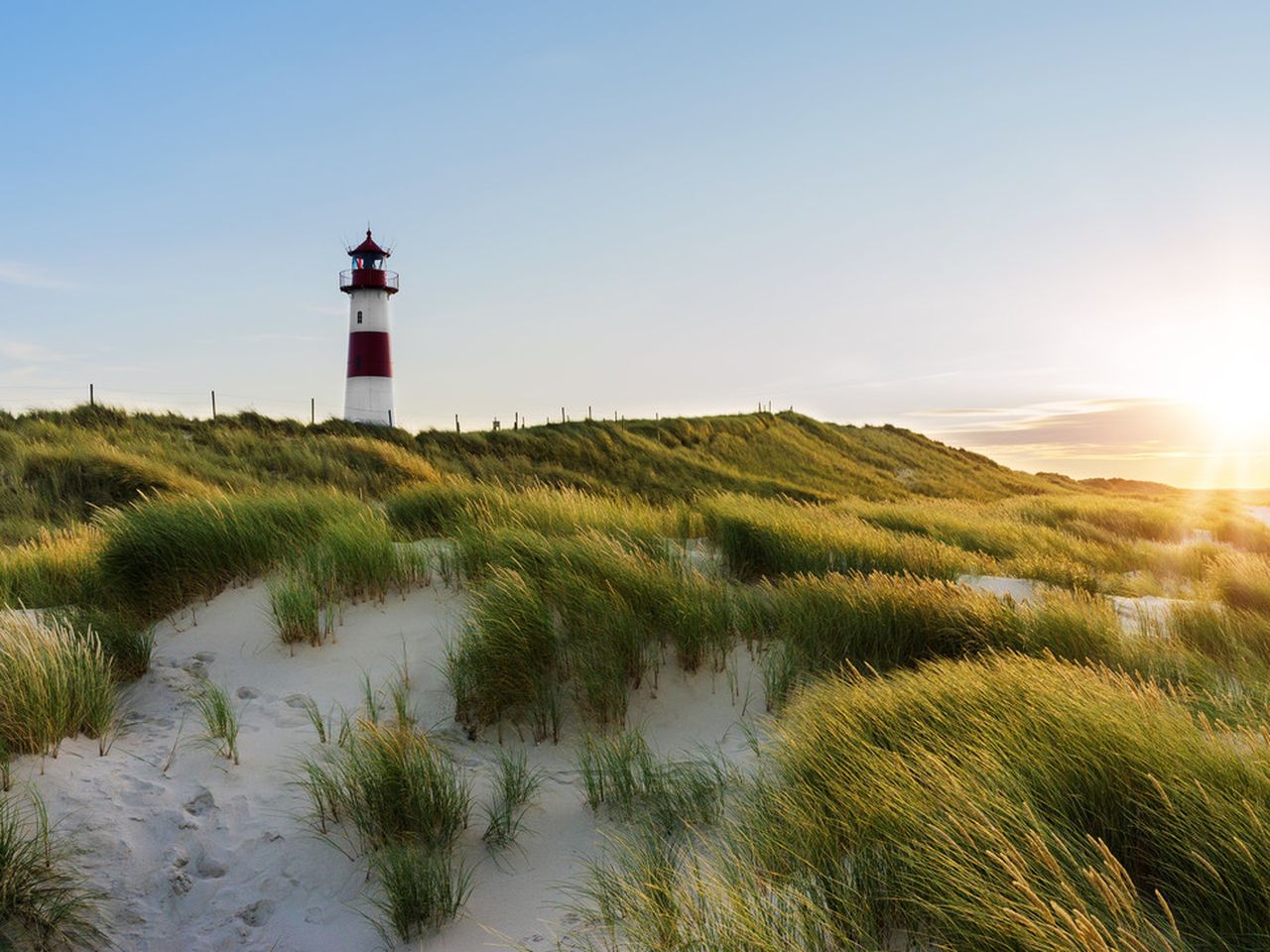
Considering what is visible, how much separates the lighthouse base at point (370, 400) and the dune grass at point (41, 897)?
2894 cm

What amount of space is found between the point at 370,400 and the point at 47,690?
28.8m

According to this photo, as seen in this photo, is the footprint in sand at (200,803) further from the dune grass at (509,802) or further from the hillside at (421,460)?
the hillside at (421,460)

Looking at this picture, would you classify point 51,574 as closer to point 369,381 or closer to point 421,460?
point 421,460

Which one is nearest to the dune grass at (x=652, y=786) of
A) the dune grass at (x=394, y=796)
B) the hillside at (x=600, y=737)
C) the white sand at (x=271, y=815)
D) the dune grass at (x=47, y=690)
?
the hillside at (x=600, y=737)

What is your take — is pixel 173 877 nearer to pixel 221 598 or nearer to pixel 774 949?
pixel 774 949

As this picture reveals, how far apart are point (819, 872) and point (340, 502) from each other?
624 centimetres

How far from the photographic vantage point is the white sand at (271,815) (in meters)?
3.09

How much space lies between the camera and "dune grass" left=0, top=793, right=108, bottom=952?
2836 millimetres

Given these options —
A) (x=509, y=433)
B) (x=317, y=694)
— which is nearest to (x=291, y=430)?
(x=509, y=433)

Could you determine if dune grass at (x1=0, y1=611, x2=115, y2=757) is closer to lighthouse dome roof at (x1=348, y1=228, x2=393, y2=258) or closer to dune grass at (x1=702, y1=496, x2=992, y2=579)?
dune grass at (x1=702, y1=496, x2=992, y2=579)

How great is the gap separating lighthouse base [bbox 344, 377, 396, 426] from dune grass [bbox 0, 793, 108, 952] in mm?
28937

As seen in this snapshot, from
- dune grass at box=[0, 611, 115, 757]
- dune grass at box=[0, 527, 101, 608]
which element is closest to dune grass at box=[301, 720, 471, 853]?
dune grass at box=[0, 611, 115, 757]

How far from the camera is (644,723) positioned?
4312 millimetres

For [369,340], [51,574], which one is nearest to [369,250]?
[369,340]
